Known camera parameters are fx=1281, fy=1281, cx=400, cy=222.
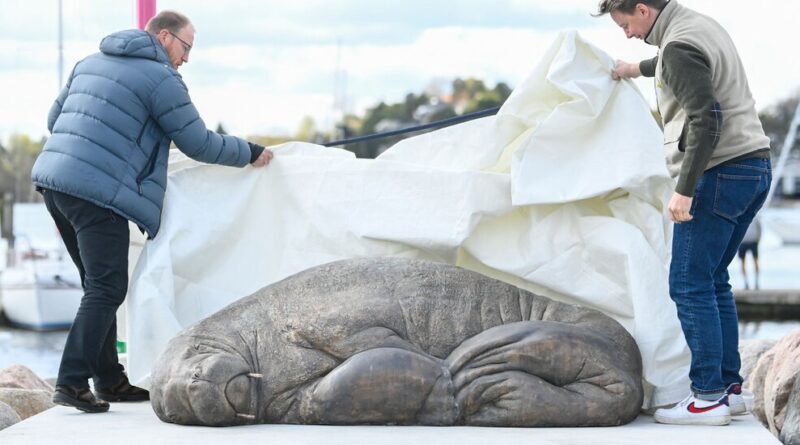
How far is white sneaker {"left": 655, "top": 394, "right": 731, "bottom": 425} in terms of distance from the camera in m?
5.57

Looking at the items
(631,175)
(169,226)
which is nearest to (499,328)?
(631,175)

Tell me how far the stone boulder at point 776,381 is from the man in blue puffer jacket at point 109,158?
10.4 feet

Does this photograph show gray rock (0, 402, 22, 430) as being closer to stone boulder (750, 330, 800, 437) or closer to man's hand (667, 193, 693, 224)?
man's hand (667, 193, 693, 224)

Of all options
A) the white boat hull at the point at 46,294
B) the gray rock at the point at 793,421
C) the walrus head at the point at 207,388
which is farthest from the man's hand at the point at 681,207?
the white boat hull at the point at 46,294

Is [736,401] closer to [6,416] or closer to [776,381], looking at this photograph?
[776,381]

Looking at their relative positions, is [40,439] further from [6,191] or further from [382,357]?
[6,191]

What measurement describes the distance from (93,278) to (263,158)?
110cm

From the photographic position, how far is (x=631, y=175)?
246 inches

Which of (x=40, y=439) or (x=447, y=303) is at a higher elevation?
(x=447, y=303)

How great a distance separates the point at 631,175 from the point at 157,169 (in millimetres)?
2297

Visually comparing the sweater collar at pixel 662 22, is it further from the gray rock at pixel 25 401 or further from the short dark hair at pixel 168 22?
the gray rock at pixel 25 401

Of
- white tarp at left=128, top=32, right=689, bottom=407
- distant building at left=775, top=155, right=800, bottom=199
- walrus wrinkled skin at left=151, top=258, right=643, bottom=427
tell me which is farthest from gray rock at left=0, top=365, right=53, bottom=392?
distant building at left=775, top=155, right=800, bottom=199

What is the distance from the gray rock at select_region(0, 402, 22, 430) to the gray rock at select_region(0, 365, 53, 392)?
157cm

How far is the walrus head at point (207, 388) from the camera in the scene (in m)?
5.43
